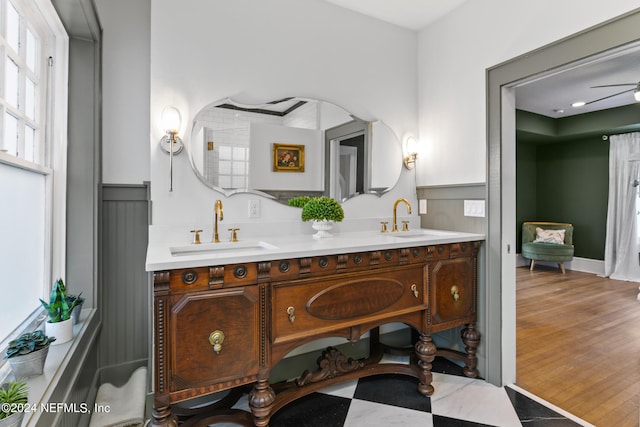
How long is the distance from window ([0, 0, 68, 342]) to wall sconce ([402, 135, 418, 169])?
89.3 inches

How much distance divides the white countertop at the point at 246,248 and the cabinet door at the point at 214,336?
0.14m

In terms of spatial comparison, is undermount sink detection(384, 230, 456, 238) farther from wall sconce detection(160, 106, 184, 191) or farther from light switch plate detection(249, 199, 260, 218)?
wall sconce detection(160, 106, 184, 191)

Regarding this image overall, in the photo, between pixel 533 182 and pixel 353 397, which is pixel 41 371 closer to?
pixel 353 397

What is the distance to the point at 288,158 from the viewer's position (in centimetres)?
222

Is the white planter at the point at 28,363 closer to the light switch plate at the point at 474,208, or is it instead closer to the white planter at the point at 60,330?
the white planter at the point at 60,330

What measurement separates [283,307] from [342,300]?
0.32 m

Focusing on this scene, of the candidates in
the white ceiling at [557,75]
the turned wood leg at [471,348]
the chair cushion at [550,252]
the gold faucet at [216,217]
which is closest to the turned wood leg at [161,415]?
the gold faucet at [216,217]

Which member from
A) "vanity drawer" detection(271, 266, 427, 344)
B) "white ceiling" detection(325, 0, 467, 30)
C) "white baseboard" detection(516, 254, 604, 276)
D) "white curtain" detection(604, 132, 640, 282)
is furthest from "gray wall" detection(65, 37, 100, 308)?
"white curtain" detection(604, 132, 640, 282)

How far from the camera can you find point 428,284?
6.49 ft

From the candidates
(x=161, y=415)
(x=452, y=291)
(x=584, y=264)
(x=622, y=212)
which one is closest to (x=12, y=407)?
(x=161, y=415)

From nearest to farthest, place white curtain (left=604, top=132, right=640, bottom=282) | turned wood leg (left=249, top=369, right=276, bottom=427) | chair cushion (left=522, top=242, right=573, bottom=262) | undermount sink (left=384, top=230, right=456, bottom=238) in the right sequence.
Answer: turned wood leg (left=249, top=369, right=276, bottom=427)
undermount sink (left=384, top=230, right=456, bottom=238)
white curtain (left=604, top=132, right=640, bottom=282)
chair cushion (left=522, top=242, right=573, bottom=262)

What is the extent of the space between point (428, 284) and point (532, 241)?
4949 mm

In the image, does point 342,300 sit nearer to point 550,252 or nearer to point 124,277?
point 124,277

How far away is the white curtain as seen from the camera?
16.0 feet
